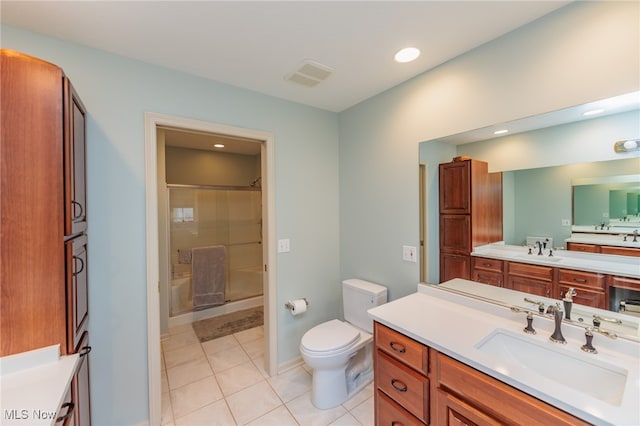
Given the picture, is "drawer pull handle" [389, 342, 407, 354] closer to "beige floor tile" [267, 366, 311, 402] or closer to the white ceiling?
"beige floor tile" [267, 366, 311, 402]

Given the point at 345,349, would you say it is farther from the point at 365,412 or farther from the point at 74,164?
the point at 74,164

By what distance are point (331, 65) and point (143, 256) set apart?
1.81m

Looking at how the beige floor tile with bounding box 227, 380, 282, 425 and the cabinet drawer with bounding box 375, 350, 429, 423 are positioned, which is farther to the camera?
the beige floor tile with bounding box 227, 380, 282, 425

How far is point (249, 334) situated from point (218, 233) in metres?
1.65

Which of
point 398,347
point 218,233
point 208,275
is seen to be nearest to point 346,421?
point 398,347

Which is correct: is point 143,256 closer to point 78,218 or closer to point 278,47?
point 78,218

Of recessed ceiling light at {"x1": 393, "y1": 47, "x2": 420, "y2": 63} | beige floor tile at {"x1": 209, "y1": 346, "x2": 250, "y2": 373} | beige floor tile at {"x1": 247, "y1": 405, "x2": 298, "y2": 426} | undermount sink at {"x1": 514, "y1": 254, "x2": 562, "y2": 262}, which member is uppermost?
recessed ceiling light at {"x1": 393, "y1": 47, "x2": 420, "y2": 63}

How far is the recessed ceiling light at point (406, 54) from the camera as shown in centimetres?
158

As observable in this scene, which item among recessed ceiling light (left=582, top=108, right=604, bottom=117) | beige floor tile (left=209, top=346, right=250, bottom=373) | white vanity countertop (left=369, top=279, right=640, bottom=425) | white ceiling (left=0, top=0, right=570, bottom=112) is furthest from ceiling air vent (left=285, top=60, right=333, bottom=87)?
beige floor tile (left=209, top=346, right=250, bottom=373)

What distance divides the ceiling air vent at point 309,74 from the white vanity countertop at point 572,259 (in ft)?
5.28

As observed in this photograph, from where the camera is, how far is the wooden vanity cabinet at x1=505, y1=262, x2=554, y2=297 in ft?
4.51

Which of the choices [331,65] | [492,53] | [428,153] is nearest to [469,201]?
[428,153]

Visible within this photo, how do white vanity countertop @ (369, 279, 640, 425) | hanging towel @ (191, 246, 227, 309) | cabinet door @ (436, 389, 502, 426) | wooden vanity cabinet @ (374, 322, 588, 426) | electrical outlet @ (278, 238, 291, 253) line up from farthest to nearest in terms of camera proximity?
hanging towel @ (191, 246, 227, 309)
electrical outlet @ (278, 238, 291, 253)
cabinet door @ (436, 389, 502, 426)
wooden vanity cabinet @ (374, 322, 588, 426)
white vanity countertop @ (369, 279, 640, 425)

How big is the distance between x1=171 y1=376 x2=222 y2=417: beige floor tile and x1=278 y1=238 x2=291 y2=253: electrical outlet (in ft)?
3.98
